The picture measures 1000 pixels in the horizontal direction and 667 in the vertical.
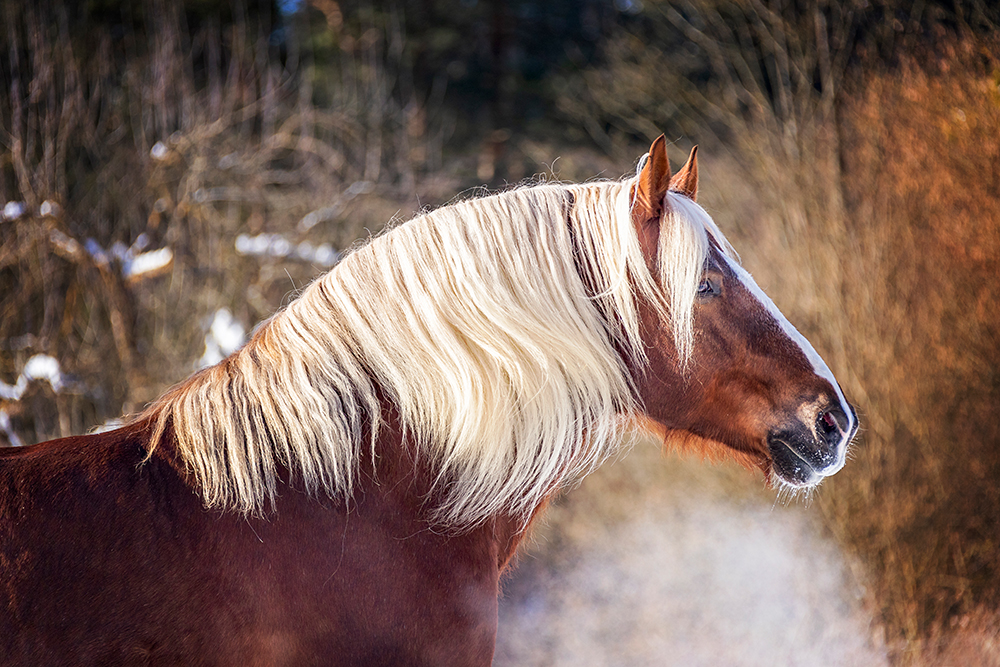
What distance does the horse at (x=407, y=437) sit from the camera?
1.44 meters

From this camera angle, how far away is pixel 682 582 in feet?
24.3

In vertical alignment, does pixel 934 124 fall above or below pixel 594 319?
below

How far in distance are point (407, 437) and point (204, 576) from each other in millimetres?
481

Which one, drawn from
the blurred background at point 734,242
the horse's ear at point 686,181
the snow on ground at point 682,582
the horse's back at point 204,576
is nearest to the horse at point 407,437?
the horse's back at point 204,576

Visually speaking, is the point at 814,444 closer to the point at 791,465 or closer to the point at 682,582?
the point at 791,465

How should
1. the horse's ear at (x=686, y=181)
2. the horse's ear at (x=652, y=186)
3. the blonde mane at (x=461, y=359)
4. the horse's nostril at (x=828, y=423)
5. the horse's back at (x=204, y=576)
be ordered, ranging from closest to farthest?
the horse's back at (x=204, y=576) → the blonde mane at (x=461, y=359) → the horse's ear at (x=652, y=186) → the horse's nostril at (x=828, y=423) → the horse's ear at (x=686, y=181)

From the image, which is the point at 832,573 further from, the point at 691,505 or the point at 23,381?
the point at 23,381

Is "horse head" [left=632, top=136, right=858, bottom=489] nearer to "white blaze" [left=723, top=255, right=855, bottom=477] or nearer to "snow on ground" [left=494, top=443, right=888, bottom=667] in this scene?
"white blaze" [left=723, top=255, right=855, bottom=477]

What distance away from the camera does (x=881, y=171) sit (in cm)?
527

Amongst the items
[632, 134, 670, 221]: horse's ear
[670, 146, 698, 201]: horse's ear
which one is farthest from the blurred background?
[632, 134, 670, 221]: horse's ear

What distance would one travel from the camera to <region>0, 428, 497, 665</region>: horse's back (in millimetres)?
1395

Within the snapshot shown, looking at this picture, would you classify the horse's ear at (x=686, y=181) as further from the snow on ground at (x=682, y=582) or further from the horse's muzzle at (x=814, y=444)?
the snow on ground at (x=682, y=582)

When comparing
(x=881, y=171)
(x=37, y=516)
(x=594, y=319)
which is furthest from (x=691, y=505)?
(x=37, y=516)

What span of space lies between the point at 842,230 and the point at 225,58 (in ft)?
22.5
